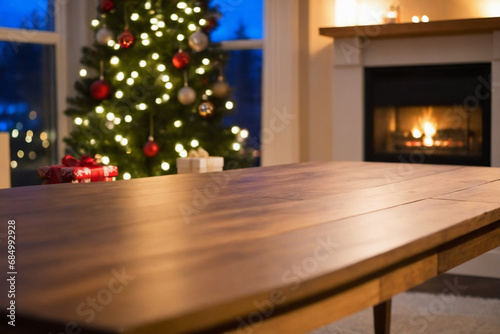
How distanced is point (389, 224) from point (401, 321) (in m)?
1.92

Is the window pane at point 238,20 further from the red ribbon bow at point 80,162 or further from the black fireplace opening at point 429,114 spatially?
the red ribbon bow at point 80,162

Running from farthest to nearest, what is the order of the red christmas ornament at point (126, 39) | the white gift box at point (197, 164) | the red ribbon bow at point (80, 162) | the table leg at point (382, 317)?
the red christmas ornament at point (126, 39), the white gift box at point (197, 164), the red ribbon bow at point (80, 162), the table leg at point (382, 317)

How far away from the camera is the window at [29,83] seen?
5727 mm

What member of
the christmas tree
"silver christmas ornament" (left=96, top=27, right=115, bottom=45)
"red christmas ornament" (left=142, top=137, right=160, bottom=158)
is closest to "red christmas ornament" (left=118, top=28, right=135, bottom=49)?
the christmas tree

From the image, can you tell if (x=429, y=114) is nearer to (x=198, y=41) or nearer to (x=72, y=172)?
(x=198, y=41)

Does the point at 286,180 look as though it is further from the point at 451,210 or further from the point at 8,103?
the point at 8,103

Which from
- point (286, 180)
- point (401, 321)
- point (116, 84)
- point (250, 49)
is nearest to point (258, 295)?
point (286, 180)

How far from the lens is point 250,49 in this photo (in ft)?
19.1

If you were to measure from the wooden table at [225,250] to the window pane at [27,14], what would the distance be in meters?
4.31

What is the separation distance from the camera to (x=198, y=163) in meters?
4.82

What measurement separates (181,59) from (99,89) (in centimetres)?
65

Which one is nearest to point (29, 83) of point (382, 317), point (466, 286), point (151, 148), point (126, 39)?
point (126, 39)

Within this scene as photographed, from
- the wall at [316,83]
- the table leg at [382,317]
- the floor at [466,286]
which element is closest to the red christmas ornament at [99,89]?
the wall at [316,83]

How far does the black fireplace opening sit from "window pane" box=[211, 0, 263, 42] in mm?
1103
